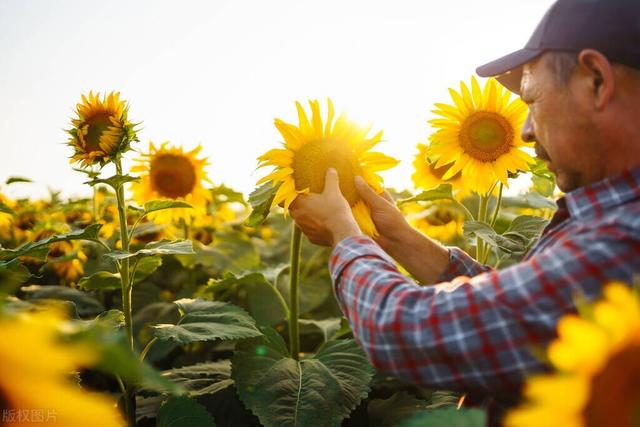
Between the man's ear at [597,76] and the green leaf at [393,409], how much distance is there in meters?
1.25

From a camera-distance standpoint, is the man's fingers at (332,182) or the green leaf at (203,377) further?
the green leaf at (203,377)

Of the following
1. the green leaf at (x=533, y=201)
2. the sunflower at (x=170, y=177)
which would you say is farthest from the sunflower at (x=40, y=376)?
the sunflower at (x=170, y=177)

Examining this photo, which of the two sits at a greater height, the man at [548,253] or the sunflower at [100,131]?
the sunflower at [100,131]

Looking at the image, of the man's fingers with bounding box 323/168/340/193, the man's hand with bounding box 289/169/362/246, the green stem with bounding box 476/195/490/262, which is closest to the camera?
the man's hand with bounding box 289/169/362/246

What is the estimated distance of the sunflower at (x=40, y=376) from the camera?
52cm

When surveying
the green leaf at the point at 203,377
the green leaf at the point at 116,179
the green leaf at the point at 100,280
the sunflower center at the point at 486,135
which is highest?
the green leaf at the point at 116,179

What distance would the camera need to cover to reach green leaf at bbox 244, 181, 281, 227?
197 cm

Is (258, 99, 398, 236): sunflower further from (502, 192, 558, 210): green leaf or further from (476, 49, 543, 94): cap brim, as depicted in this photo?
(502, 192, 558, 210): green leaf

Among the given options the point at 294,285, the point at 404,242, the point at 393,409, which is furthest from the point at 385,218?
the point at 393,409

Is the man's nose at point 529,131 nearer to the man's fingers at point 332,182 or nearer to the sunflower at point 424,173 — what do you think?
the man's fingers at point 332,182

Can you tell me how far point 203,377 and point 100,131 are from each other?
101 cm

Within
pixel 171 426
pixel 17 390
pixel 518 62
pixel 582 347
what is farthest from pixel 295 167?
pixel 17 390

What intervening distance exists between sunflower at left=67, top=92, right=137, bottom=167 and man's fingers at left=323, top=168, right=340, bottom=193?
32.5 inches

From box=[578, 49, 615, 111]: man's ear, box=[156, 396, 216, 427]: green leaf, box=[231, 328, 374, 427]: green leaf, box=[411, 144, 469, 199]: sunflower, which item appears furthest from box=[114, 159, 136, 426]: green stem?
box=[411, 144, 469, 199]: sunflower
